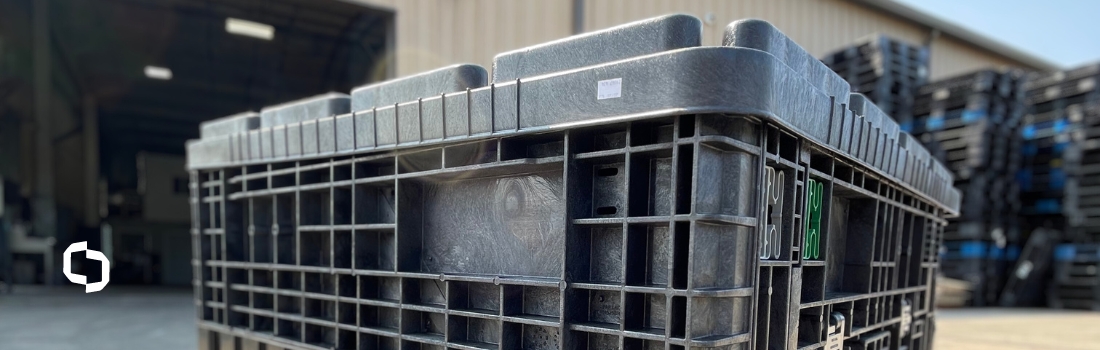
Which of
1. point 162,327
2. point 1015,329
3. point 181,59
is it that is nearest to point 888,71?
point 1015,329

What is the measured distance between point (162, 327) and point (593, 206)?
7.80 metres

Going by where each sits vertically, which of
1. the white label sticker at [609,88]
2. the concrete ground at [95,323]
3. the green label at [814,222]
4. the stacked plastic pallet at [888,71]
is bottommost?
the concrete ground at [95,323]

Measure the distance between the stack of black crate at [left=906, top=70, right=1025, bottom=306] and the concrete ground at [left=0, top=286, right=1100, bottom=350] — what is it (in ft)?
3.14

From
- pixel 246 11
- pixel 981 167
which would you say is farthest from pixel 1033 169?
pixel 246 11

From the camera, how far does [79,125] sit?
54.6 ft

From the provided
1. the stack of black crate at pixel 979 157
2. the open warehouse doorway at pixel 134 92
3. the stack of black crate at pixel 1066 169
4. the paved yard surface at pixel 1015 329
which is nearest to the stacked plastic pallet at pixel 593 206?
the paved yard surface at pixel 1015 329

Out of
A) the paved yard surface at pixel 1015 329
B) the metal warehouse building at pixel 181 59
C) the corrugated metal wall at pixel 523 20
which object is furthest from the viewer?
the metal warehouse building at pixel 181 59

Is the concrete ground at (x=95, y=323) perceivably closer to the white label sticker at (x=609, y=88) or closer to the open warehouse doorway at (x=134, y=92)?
the open warehouse doorway at (x=134, y=92)

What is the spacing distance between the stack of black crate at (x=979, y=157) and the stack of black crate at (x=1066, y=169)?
473 millimetres

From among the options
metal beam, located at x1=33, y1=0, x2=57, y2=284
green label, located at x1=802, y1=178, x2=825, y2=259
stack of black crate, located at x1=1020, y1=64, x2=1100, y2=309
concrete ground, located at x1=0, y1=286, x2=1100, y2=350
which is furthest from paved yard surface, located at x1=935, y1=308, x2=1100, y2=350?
metal beam, located at x1=33, y1=0, x2=57, y2=284

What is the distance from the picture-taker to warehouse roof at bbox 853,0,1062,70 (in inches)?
541

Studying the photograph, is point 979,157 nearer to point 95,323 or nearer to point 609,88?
point 609,88

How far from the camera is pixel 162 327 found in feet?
24.3

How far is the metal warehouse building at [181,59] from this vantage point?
860cm
